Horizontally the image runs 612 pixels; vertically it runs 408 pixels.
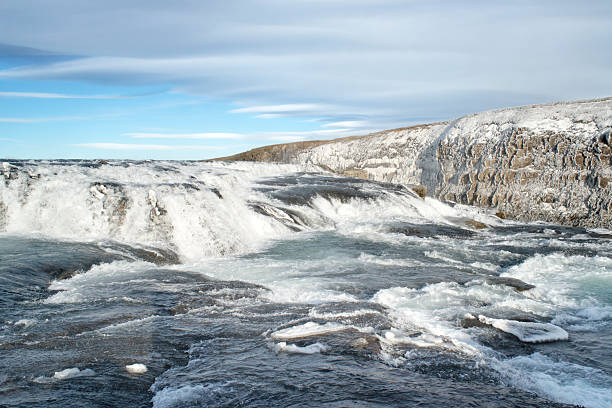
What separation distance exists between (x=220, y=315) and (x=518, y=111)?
108 feet

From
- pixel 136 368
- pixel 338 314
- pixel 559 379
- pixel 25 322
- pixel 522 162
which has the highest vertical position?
pixel 522 162

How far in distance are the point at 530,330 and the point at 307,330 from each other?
121 inches

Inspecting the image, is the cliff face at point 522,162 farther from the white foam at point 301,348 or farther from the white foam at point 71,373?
the white foam at point 71,373

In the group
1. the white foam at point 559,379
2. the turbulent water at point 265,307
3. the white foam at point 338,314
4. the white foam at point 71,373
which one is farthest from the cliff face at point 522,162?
the white foam at point 71,373

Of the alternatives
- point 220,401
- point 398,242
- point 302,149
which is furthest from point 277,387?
point 302,149

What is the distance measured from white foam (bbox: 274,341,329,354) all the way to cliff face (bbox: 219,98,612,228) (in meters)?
23.9

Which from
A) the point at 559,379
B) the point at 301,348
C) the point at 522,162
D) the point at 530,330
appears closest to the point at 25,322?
the point at 301,348

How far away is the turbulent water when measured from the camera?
15.3 feet

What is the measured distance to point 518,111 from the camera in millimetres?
34500

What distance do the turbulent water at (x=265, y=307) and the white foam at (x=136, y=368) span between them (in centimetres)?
2

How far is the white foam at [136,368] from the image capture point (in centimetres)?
493

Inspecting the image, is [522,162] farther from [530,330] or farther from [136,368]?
[136,368]

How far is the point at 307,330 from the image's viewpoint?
6188 mm

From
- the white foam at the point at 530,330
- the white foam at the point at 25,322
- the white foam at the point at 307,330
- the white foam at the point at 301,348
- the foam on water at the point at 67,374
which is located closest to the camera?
the foam on water at the point at 67,374
